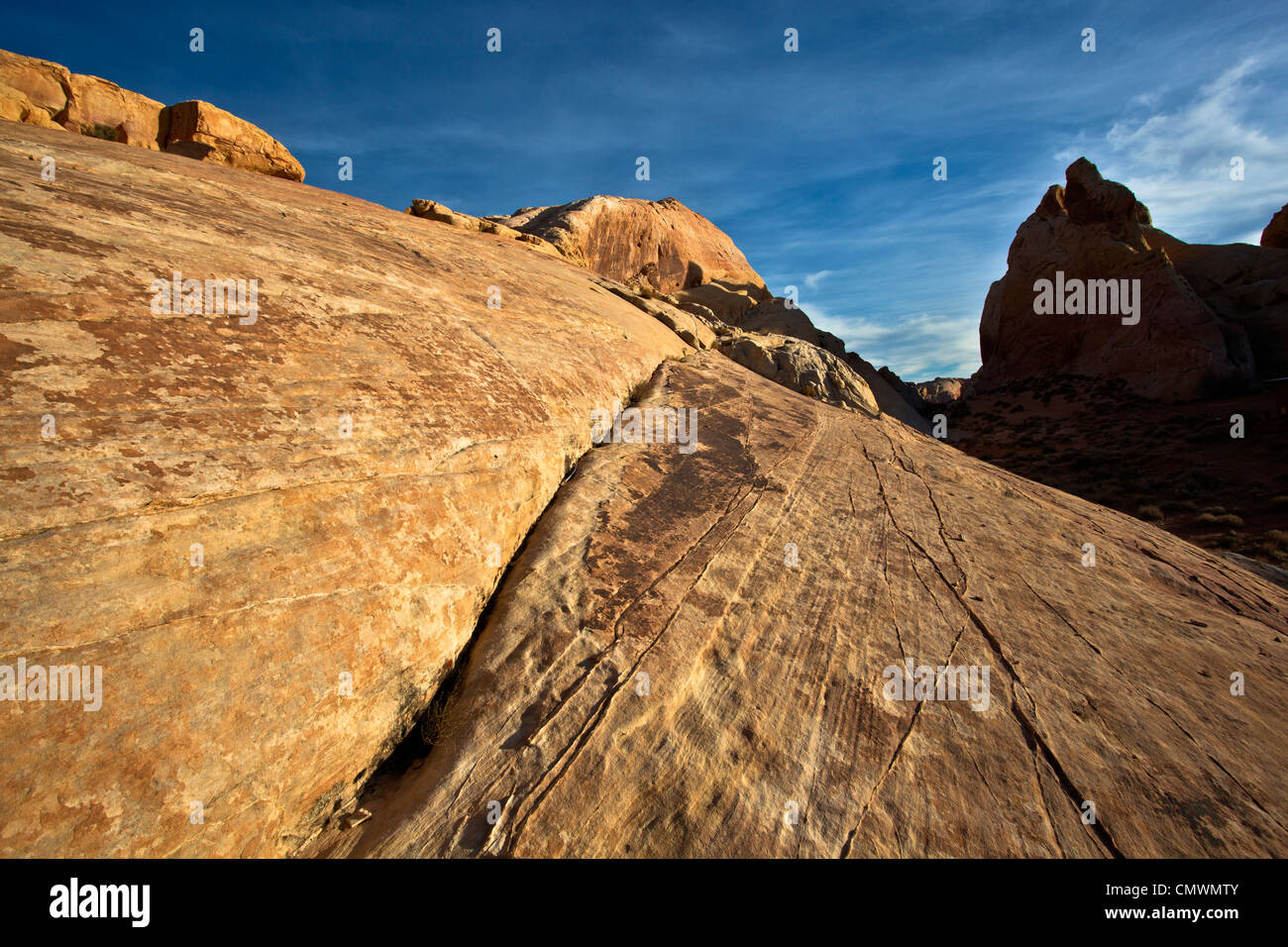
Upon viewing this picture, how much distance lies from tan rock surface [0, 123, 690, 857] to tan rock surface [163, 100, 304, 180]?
21.2 feet

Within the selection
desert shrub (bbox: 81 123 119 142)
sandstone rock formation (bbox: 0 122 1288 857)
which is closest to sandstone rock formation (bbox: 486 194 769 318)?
desert shrub (bbox: 81 123 119 142)

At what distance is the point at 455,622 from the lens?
3602mm

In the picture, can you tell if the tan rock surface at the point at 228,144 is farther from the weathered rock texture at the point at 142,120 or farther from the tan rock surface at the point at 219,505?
the tan rock surface at the point at 219,505

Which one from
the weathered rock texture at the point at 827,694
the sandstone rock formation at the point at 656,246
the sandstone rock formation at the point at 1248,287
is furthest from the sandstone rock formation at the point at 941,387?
the weathered rock texture at the point at 827,694

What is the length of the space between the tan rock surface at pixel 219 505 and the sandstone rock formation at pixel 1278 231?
6000 cm

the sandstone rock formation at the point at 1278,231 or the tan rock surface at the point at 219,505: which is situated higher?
the sandstone rock formation at the point at 1278,231

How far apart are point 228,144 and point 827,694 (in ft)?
49.0

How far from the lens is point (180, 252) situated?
405 cm

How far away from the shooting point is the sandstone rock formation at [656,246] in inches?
926

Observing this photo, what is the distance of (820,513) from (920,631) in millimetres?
1684

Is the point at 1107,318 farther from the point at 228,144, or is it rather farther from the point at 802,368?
the point at 228,144

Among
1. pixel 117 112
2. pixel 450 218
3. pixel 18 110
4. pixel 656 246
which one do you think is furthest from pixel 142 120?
pixel 656 246

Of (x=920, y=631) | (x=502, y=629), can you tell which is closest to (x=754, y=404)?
(x=920, y=631)

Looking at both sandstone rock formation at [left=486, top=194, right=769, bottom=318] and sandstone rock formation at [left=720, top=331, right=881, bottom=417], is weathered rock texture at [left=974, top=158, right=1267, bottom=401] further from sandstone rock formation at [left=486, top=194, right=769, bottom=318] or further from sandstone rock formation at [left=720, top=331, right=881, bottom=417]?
sandstone rock formation at [left=720, top=331, right=881, bottom=417]
